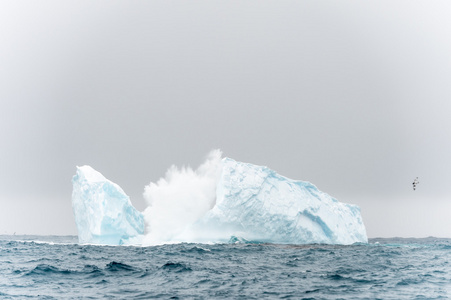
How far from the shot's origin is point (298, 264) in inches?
825

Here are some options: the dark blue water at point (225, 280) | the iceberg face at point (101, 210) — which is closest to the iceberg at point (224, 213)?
the iceberg face at point (101, 210)

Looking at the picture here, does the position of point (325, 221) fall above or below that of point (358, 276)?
above

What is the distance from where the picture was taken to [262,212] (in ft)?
119

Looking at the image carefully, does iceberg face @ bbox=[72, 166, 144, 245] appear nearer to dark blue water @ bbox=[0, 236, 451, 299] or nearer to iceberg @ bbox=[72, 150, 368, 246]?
iceberg @ bbox=[72, 150, 368, 246]

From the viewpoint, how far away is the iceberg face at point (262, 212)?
3638 centimetres

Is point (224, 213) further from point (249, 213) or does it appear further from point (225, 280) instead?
point (225, 280)

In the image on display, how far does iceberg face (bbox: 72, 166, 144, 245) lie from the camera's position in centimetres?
3597

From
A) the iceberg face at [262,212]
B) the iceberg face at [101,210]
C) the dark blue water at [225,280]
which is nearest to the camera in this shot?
the dark blue water at [225,280]

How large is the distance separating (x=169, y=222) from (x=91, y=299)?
1041 inches

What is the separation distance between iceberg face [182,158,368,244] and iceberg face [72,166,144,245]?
4.93m

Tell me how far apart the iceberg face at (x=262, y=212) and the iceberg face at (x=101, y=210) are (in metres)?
4.93

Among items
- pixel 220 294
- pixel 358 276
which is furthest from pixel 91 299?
pixel 358 276

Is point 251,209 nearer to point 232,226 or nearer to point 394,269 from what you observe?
point 232,226

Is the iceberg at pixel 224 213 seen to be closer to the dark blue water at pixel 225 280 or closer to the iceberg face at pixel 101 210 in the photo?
the iceberg face at pixel 101 210
